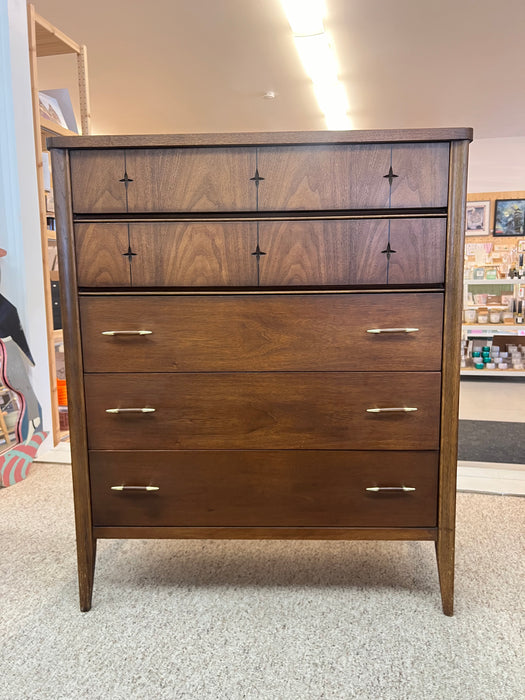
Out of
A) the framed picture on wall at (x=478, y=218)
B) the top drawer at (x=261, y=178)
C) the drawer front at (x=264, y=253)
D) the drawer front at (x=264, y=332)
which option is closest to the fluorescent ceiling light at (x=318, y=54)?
the framed picture on wall at (x=478, y=218)

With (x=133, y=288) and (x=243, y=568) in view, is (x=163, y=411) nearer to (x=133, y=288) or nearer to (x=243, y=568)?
(x=133, y=288)

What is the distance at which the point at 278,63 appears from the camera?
11.6ft

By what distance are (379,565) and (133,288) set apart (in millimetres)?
1074

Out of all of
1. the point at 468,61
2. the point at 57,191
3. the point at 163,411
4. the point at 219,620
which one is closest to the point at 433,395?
the point at 163,411

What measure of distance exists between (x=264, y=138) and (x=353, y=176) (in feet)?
0.74

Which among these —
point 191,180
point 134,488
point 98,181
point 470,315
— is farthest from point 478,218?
point 134,488

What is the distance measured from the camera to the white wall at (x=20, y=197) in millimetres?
2152

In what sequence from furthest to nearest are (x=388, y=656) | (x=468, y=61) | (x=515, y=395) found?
(x=515, y=395)
(x=468, y=61)
(x=388, y=656)

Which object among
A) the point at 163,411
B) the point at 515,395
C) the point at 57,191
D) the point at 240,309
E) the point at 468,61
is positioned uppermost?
the point at 468,61

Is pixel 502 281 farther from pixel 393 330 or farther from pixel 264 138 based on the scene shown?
pixel 264 138

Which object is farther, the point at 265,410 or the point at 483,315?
the point at 483,315

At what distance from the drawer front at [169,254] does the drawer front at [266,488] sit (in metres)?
0.44

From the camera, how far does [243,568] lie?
1.49 m

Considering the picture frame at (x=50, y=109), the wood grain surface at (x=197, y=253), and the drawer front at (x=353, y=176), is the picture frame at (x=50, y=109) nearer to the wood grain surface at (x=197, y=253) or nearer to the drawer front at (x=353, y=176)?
the wood grain surface at (x=197, y=253)
